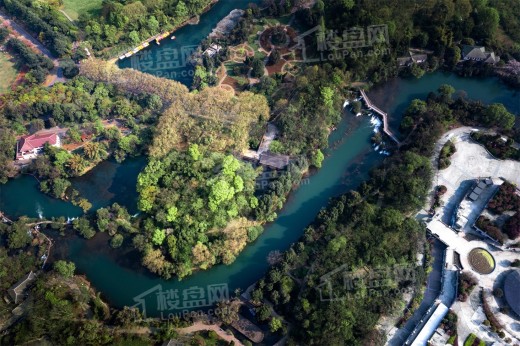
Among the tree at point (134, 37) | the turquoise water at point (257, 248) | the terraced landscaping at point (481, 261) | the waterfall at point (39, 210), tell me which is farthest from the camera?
the tree at point (134, 37)

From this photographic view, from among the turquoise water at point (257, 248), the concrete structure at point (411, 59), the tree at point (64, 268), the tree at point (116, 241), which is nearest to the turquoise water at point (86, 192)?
the tree at point (116, 241)

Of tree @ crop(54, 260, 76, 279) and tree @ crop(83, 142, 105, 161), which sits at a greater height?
tree @ crop(83, 142, 105, 161)

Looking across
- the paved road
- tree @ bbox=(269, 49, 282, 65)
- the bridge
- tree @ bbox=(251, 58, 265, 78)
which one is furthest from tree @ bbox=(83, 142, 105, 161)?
the bridge

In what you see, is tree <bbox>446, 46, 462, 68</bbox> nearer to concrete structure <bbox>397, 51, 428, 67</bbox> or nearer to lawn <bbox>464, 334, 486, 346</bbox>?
concrete structure <bbox>397, 51, 428, 67</bbox>

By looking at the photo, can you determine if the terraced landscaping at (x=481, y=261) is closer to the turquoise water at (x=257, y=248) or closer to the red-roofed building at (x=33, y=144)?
the turquoise water at (x=257, y=248)

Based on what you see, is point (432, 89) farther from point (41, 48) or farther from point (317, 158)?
point (41, 48)

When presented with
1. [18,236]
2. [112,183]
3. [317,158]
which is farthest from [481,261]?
[18,236]
